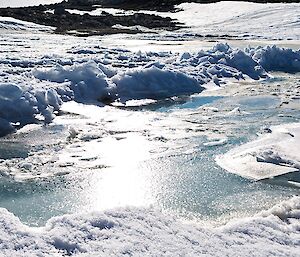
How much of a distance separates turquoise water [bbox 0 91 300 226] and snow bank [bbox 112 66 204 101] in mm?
3208

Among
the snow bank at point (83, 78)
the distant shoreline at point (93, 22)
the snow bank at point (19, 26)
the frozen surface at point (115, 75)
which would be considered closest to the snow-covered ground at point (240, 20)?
the distant shoreline at point (93, 22)

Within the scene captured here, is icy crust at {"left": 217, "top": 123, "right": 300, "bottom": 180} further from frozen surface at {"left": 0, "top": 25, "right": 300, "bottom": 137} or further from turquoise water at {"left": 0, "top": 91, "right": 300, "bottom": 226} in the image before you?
frozen surface at {"left": 0, "top": 25, "right": 300, "bottom": 137}

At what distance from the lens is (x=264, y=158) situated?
7.71 metres

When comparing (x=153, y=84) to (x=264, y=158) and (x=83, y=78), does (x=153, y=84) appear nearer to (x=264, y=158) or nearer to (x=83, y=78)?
(x=83, y=78)

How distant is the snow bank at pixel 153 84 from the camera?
12602 mm

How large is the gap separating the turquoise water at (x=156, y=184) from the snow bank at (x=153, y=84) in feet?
10.5

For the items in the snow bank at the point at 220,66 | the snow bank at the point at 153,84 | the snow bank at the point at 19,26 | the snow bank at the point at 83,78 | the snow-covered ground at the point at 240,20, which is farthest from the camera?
the snow bank at the point at 19,26

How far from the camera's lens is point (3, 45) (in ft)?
68.0

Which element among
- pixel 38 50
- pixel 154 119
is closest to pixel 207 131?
pixel 154 119

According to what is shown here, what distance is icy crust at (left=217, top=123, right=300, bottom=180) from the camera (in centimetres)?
734

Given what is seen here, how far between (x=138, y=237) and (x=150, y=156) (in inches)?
145

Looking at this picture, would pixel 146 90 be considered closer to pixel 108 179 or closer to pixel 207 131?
pixel 207 131

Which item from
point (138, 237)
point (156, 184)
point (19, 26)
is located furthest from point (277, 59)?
point (19, 26)

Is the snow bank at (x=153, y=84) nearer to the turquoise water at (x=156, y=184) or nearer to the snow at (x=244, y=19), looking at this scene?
the turquoise water at (x=156, y=184)
